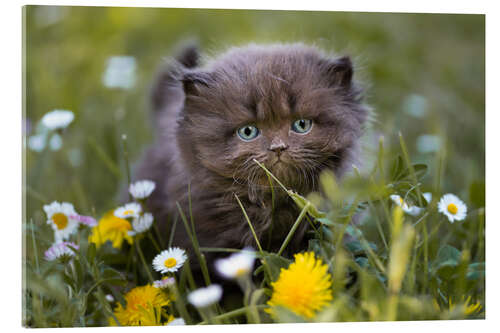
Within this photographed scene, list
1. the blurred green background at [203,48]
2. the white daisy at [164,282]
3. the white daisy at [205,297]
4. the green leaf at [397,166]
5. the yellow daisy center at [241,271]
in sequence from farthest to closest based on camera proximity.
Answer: the blurred green background at [203,48]
the green leaf at [397,166]
the white daisy at [164,282]
the white daisy at [205,297]
the yellow daisy center at [241,271]

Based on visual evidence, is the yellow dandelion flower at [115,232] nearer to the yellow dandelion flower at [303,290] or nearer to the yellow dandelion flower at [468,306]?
the yellow dandelion flower at [303,290]

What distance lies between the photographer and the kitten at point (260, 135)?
1.58m

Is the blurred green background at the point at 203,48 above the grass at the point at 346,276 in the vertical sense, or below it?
above

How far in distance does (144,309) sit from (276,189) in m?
0.52

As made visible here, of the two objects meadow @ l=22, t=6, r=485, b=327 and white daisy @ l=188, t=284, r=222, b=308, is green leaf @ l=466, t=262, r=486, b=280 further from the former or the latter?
white daisy @ l=188, t=284, r=222, b=308

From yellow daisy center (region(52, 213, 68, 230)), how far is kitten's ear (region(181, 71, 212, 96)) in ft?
1.92

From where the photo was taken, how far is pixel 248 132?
1.60m

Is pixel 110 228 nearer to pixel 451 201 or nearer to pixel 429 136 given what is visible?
pixel 451 201

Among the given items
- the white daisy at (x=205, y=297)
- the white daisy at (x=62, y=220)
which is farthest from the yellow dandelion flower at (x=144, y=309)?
the white daisy at (x=62, y=220)

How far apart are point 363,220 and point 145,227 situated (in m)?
0.74

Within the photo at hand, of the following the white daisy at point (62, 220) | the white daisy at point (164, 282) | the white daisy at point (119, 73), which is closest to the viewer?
the white daisy at point (164, 282)

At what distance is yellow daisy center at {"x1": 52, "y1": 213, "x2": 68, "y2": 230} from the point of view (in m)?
1.79

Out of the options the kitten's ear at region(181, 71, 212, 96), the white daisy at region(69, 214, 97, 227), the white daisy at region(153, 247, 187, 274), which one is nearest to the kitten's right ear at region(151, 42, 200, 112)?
the kitten's ear at region(181, 71, 212, 96)

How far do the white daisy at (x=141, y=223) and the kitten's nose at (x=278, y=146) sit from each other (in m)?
0.53
